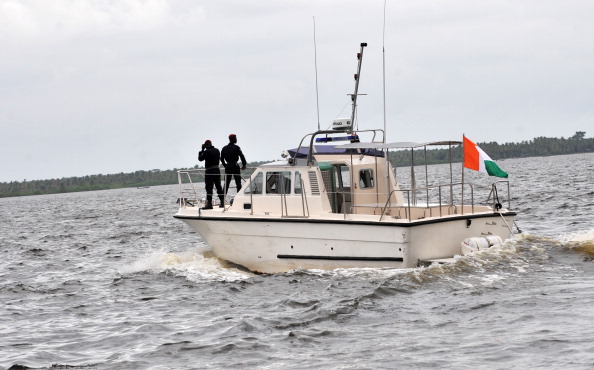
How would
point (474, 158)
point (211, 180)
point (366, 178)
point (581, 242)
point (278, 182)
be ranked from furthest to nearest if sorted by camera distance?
point (211, 180) → point (366, 178) → point (581, 242) → point (278, 182) → point (474, 158)

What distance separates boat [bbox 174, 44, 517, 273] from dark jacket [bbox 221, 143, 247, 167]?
58 cm

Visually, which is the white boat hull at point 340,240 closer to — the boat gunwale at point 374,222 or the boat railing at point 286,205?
the boat gunwale at point 374,222

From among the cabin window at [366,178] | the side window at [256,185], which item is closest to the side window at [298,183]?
the side window at [256,185]

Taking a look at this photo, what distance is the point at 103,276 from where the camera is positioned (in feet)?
59.1

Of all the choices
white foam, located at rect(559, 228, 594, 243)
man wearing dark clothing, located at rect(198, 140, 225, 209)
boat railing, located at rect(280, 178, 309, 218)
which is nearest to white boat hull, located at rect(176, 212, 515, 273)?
boat railing, located at rect(280, 178, 309, 218)

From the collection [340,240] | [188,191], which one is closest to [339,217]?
[340,240]

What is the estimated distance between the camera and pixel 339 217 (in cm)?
1485

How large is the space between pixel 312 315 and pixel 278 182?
4685 millimetres

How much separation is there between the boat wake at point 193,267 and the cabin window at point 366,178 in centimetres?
290

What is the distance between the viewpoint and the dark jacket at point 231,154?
1702cm

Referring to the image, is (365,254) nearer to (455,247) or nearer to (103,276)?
(455,247)

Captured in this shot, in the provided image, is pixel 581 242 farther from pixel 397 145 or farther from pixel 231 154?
pixel 231 154

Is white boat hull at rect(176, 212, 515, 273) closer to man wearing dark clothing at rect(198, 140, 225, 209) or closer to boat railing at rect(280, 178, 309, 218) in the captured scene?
boat railing at rect(280, 178, 309, 218)

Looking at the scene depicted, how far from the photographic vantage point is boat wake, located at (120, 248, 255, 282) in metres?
15.9
